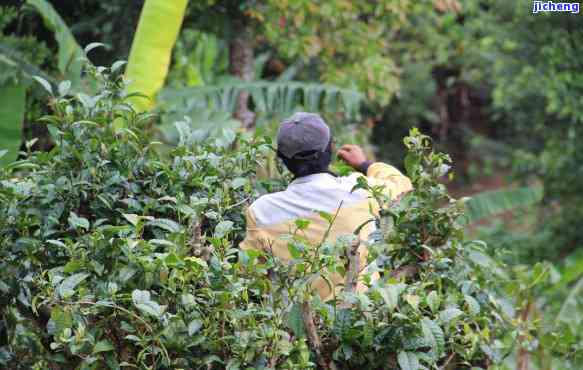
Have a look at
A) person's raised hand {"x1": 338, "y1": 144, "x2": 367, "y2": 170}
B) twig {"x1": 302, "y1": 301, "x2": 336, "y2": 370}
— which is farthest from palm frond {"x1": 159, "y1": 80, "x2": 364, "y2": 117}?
twig {"x1": 302, "y1": 301, "x2": 336, "y2": 370}

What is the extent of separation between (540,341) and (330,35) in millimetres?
5319

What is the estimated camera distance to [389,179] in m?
3.70

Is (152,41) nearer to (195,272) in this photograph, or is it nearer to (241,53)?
(241,53)

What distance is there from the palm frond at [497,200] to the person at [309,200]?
4.19m

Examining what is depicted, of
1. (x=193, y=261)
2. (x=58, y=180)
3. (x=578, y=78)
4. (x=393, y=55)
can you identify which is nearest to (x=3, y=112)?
(x=58, y=180)

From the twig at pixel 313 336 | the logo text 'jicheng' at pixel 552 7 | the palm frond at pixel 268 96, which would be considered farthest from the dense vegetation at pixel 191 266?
the logo text 'jicheng' at pixel 552 7

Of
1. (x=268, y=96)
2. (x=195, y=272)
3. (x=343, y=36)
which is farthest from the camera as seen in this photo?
(x=343, y=36)

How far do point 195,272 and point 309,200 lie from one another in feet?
2.67

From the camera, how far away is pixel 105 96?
3490mm

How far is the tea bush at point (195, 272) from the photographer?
271cm

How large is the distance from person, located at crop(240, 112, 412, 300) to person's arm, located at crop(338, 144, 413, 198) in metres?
0.02

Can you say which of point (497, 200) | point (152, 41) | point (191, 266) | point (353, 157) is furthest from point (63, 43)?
point (191, 266)

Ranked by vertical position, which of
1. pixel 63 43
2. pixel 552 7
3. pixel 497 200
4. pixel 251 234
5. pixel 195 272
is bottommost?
pixel 497 200

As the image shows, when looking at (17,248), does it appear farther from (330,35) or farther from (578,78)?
(578,78)
